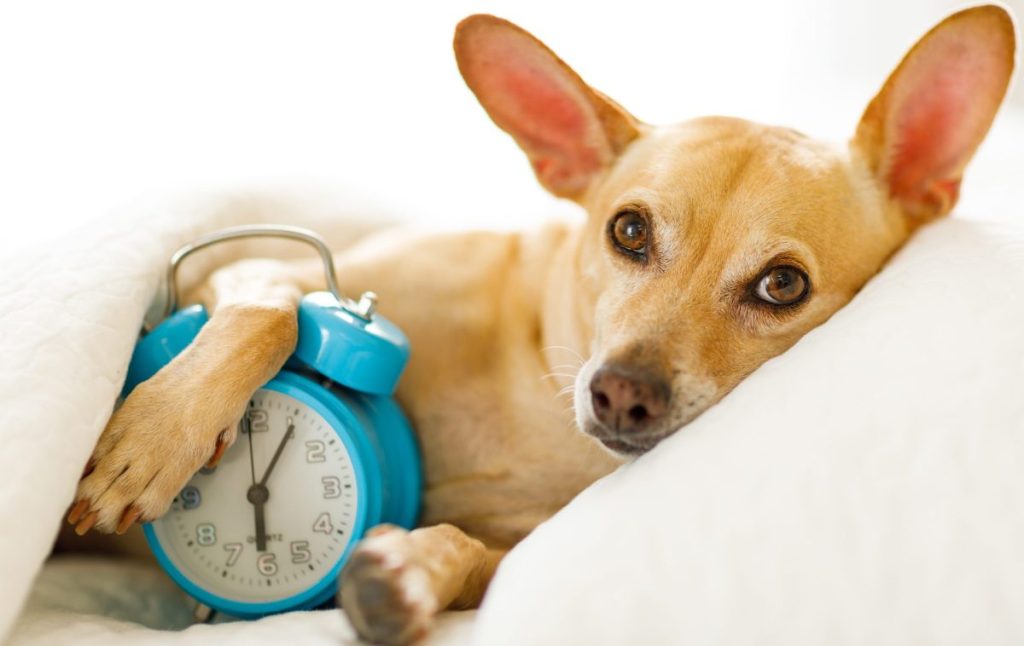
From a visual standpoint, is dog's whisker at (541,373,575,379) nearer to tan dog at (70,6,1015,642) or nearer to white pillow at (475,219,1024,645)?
tan dog at (70,6,1015,642)

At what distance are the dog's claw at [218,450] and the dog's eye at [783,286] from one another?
0.80m

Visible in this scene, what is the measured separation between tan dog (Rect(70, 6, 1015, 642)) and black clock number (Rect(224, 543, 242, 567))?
0.48ft

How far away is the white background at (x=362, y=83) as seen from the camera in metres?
2.16

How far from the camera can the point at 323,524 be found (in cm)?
136

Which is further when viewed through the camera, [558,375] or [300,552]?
[558,375]

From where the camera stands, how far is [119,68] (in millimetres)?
2234

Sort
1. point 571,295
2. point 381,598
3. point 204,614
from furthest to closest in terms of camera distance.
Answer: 1. point 571,295
2. point 204,614
3. point 381,598

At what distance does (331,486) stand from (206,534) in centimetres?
19

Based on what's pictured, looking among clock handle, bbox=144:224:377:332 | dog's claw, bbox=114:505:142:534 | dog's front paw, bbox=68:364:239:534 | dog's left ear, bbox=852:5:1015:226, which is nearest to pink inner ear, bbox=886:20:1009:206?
dog's left ear, bbox=852:5:1015:226

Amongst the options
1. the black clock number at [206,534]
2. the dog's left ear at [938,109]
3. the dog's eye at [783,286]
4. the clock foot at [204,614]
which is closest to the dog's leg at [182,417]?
the black clock number at [206,534]

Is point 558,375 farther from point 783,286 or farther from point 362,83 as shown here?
point 362,83

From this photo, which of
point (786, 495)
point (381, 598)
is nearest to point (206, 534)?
point (381, 598)

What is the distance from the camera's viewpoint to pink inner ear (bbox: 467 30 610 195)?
1.59 m

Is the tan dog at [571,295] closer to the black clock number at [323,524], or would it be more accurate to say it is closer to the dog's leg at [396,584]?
the dog's leg at [396,584]
